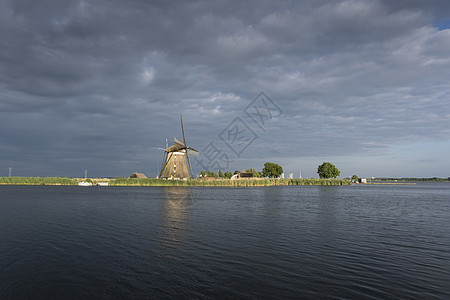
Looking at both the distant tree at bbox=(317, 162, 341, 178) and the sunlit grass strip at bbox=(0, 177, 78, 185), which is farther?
the distant tree at bbox=(317, 162, 341, 178)

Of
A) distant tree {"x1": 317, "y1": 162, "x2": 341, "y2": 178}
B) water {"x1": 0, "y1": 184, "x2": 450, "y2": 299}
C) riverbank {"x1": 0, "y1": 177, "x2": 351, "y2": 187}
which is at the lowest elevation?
water {"x1": 0, "y1": 184, "x2": 450, "y2": 299}

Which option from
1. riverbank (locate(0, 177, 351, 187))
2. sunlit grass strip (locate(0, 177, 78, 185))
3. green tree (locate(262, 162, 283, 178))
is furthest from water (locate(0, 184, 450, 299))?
green tree (locate(262, 162, 283, 178))

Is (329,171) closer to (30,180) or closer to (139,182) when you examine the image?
(139,182)

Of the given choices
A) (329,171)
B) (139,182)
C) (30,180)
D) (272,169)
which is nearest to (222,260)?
(139,182)

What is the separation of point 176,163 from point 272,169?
226ft

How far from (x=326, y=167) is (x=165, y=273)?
152651 mm

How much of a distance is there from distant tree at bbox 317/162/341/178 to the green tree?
973 inches

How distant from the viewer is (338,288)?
9.16 m

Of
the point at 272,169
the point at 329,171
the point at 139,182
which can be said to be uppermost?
the point at 272,169

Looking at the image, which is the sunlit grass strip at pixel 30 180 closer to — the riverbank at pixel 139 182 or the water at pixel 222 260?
the riverbank at pixel 139 182

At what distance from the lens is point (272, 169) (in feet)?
490

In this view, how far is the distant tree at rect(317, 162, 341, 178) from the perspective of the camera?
14952cm

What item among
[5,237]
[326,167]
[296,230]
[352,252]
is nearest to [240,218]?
[296,230]

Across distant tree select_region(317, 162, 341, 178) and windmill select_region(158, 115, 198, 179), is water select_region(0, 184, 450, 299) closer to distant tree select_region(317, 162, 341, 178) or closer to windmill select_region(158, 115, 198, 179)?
windmill select_region(158, 115, 198, 179)
